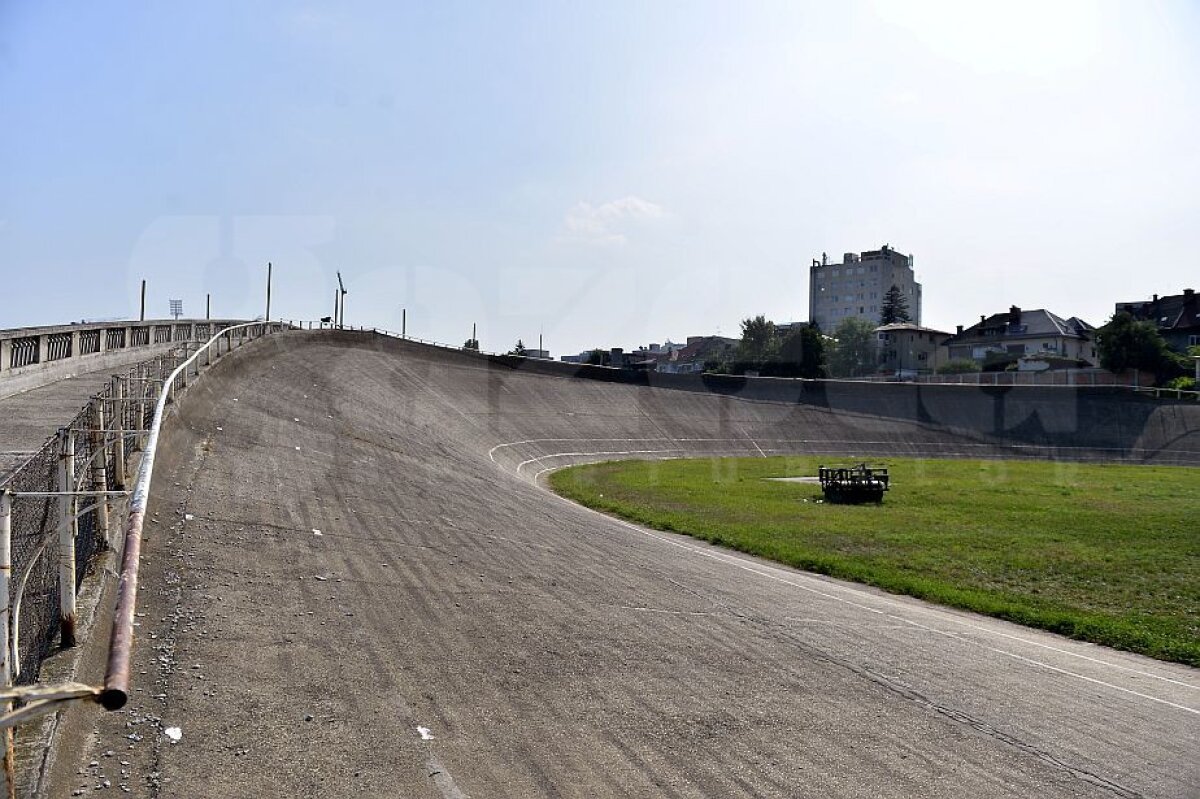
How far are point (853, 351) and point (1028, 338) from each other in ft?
78.1

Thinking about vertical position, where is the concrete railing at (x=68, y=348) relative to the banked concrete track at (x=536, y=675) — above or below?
above

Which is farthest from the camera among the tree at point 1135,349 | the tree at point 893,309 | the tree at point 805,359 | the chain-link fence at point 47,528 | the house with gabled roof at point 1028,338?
the tree at point 893,309

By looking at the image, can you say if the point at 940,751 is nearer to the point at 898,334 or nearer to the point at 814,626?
the point at 814,626

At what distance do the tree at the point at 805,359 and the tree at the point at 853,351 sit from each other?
85.0ft

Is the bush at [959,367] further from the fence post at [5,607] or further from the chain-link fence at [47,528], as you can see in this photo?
the fence post at [5,607]

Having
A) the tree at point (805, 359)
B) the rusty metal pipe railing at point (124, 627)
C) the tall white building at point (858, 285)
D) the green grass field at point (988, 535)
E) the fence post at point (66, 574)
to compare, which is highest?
the tall white building at point (858, 285)

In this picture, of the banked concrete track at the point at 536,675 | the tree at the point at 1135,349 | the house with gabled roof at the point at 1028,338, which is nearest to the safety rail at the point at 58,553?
the banked concrete track at the point at 536,675

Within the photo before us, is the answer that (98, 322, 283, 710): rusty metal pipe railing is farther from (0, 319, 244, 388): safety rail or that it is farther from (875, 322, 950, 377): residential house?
(875, 322, 950, 377): residential house

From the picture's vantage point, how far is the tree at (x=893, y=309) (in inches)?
5758

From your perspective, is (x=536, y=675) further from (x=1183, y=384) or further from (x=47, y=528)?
(x=1183, y=384)

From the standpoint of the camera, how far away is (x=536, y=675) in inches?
348

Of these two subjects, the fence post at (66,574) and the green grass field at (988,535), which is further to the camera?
the green grass field at (988,535)

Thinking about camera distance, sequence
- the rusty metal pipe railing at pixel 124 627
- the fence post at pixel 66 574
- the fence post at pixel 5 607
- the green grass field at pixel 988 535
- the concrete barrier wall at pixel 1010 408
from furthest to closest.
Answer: the concrete barrier wall at pixel 1010 408 → the green grass field at pixel 988 535 → the fence post at pixel 66 574 → the fence post at pixel 5 607 → the rusty metal pipe railing at pixel 124 627

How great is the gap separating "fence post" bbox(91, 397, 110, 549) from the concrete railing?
11.0 metres
